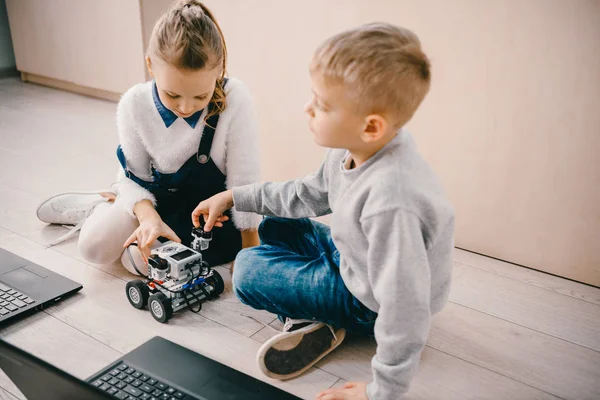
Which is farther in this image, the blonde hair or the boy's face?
the blonde hair

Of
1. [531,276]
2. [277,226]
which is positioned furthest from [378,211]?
[531,276]

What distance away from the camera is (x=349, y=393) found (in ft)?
2.68

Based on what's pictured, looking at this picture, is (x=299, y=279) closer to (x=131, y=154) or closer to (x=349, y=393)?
(x=349, y=393)

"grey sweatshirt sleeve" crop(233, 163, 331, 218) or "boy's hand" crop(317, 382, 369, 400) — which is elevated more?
"grey sweatshirt sleeve" crop(233, 163, 331, 218)

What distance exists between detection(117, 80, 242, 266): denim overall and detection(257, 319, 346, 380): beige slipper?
1.08ft

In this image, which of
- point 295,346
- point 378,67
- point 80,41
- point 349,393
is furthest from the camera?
point 80,41

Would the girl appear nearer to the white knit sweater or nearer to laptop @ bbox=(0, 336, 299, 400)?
the white knit sweater

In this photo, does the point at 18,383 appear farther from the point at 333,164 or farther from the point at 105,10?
the point at 105,10

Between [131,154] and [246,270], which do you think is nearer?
[246,270]

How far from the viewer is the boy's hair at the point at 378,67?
2.28 feet

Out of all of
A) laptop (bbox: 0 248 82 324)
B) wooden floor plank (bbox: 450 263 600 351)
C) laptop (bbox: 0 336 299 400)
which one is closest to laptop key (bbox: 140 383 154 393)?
laptop (bbox: 0 336 299 400)

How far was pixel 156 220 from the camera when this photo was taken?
3.75 feet

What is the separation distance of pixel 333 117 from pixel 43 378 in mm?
484

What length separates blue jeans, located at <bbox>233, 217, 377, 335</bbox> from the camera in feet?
3.14
